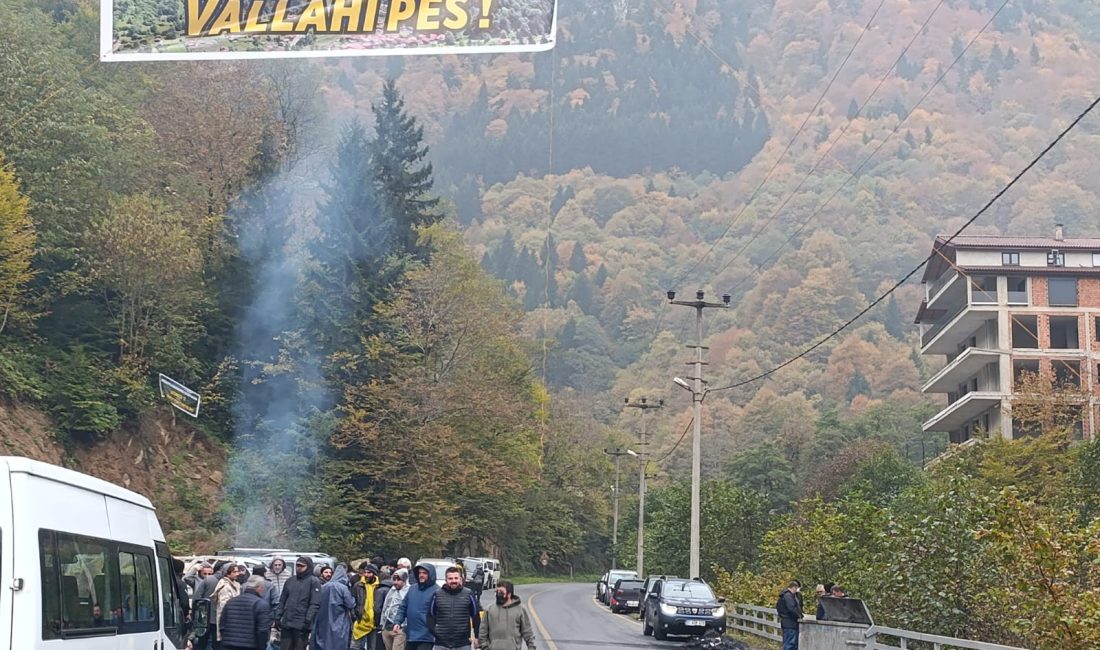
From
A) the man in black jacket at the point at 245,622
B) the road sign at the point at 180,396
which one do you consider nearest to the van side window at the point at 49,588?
the man in black jacket at the point at 245,622

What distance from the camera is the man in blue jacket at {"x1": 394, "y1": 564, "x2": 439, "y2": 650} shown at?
14.5 metres

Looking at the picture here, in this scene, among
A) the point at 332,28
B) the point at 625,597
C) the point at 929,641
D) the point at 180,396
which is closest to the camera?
the point at 332,28

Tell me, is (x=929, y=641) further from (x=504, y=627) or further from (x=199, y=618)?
(x=199, y=618)

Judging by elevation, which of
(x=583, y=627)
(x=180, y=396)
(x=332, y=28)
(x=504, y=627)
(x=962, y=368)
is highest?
(x=962, y=368)

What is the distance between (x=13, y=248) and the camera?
4131 centimetres

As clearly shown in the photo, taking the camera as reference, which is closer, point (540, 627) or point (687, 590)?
point (687, 590)

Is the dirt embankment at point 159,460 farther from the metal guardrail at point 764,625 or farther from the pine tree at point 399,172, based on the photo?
the metal guardrail at point 764,625

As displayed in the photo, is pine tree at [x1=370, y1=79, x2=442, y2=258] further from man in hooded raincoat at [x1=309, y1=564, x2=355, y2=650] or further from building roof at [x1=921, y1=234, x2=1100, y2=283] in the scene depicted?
man in hooded raincoat at [x1=309, y1=564, x2=355, y2=650]

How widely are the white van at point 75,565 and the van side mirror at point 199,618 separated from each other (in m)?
0.58

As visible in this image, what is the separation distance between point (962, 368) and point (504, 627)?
206ft

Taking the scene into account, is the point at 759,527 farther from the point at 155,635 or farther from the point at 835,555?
the point at 155,635

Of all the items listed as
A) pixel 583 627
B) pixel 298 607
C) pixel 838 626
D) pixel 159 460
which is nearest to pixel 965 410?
pixel 583 627

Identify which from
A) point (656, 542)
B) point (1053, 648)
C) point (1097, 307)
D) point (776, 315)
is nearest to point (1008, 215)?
point (776, 315)

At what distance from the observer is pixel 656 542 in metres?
55.2
